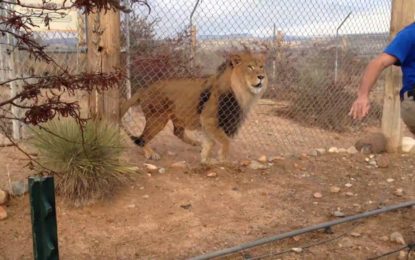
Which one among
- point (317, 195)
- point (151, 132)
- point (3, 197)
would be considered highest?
point (151, 132)

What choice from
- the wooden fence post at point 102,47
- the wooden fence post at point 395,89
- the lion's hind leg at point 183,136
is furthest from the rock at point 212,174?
the wooden fence post at point 395,89

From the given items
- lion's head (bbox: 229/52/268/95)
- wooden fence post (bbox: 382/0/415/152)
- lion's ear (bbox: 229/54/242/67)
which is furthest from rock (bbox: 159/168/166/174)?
wooden fence post (bbox: 382/0/415/152)

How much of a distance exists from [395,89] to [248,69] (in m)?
1.89

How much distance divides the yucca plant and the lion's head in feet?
6.59

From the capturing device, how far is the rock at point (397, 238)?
4.04 m

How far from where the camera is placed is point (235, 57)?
6066mm

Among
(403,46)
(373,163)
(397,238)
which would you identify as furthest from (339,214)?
(373,163)

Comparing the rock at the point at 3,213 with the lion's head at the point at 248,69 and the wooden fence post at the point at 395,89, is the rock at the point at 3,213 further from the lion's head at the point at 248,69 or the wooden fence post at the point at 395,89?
the wooden fence post at the point at 395,89

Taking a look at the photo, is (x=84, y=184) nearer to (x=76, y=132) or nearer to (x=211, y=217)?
(x=76, y=132)

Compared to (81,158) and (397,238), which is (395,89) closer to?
(397,238)

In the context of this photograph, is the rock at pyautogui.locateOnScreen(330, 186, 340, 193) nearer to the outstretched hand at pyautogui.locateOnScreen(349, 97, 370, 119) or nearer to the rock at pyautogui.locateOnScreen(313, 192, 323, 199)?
the rock at pyautogui.locateOnScreen(313, 192, 323, 199)

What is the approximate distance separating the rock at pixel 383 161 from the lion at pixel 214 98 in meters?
1.67

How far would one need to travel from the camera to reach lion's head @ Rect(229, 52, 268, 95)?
607 cm

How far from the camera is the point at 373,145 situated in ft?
21.2
